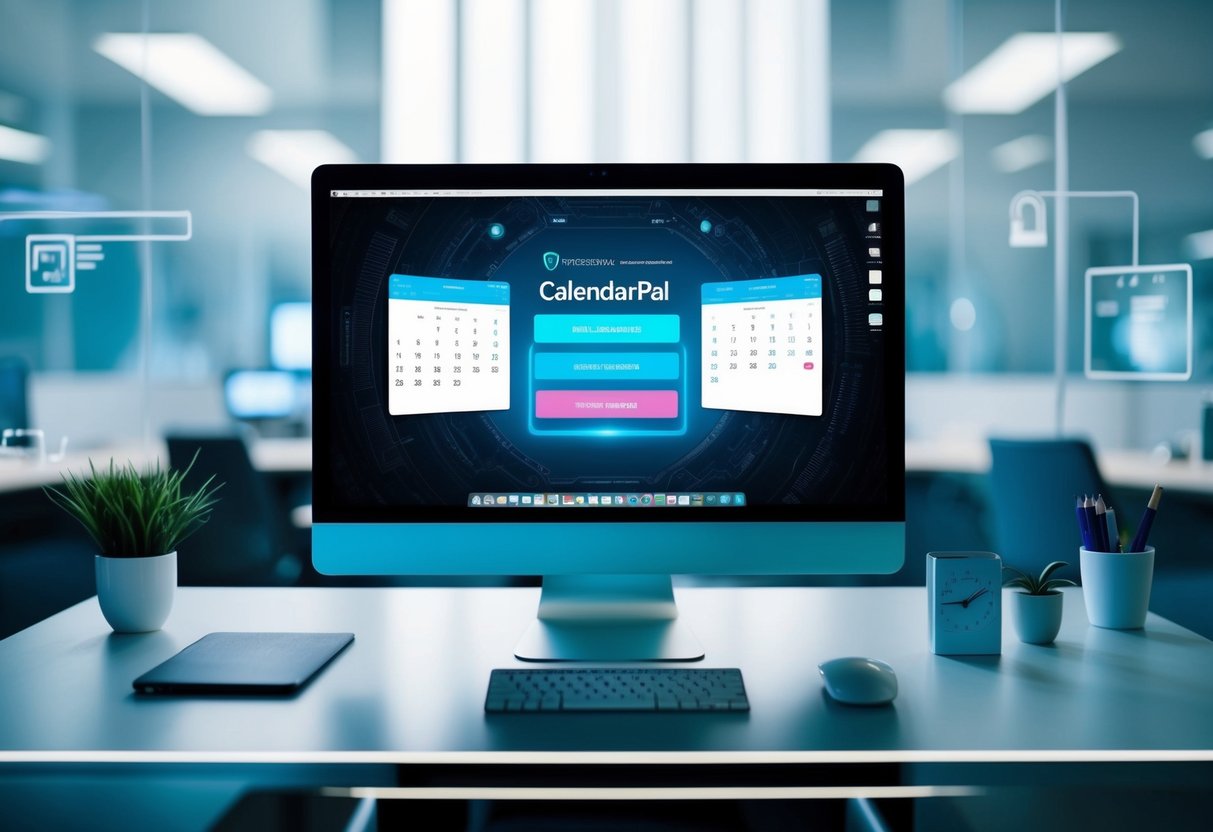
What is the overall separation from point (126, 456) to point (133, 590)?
2.19 m

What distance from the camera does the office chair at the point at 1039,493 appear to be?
2557mm

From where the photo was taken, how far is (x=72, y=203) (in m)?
3.55

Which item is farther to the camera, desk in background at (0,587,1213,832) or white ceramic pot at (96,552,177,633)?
white ceramic pot at (96,552,177,633)

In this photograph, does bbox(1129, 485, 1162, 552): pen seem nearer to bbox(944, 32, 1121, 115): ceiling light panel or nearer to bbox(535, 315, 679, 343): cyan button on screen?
bbox(535, 315, 679, 343): cyan button on screen

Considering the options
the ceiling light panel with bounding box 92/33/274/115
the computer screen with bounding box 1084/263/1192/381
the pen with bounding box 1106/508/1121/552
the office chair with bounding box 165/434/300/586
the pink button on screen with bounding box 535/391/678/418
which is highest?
the ceiling light panel with bounding box 92/33/274/115

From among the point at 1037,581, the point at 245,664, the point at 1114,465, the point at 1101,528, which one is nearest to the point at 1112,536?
the point at 1101,528

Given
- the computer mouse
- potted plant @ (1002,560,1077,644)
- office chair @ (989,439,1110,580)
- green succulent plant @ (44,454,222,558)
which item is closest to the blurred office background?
office chair @ (989,439,1110,580)

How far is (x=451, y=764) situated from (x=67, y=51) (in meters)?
4.06

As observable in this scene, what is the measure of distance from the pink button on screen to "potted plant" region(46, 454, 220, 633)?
19.9 inches

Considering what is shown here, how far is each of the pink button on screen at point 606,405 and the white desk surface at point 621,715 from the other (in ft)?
1.02

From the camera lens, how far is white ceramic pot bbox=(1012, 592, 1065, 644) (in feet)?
3.75

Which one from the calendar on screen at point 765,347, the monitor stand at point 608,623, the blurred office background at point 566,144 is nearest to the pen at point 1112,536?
the calendar on screen at point 765,347

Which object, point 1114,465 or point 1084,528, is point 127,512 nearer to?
point 1084,528

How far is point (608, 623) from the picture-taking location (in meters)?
1.18
